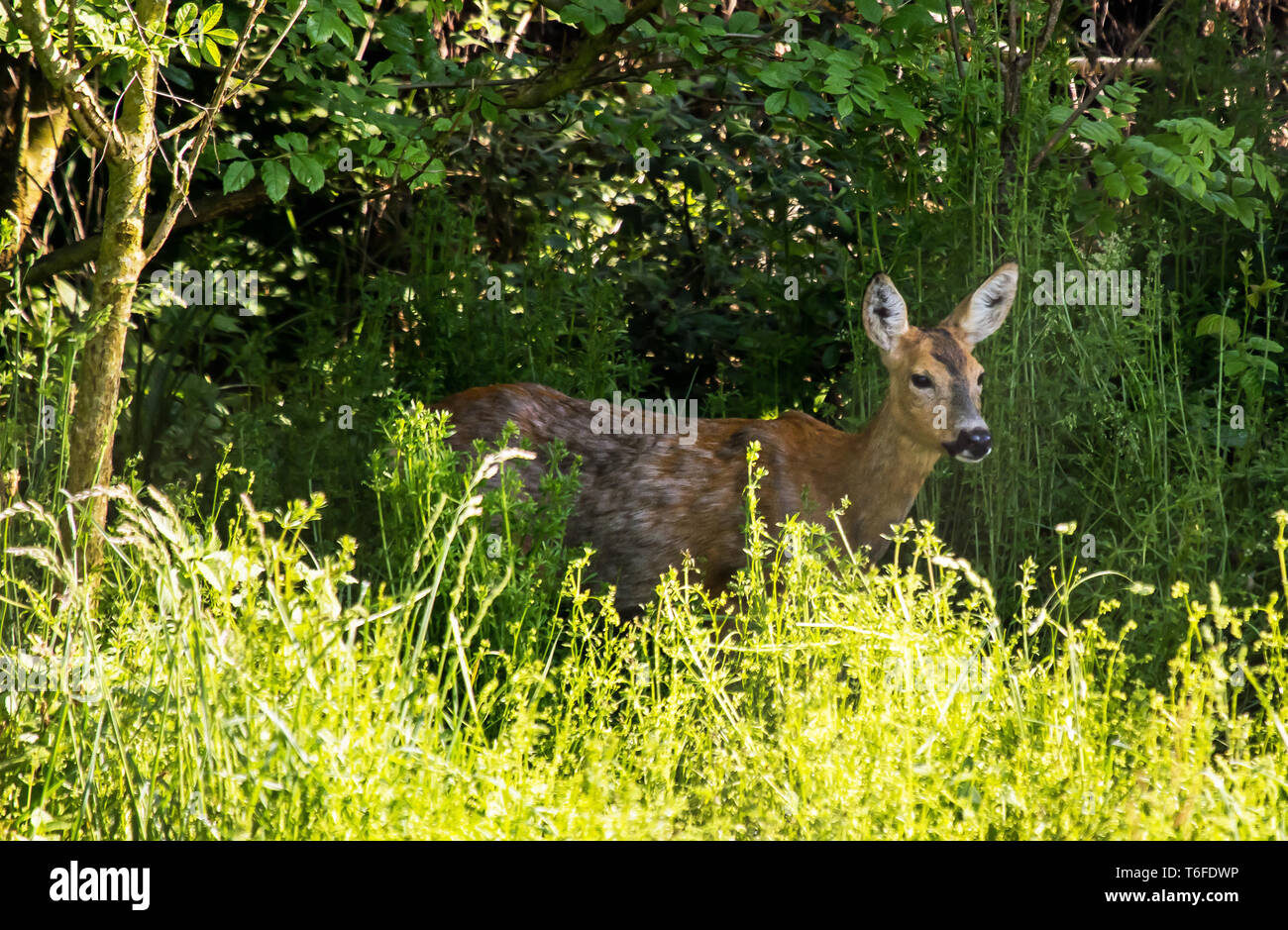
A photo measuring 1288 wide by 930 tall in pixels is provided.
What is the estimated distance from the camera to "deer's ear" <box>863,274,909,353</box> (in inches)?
197

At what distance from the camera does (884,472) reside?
506 centimetres

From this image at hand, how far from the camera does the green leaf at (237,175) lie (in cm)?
483

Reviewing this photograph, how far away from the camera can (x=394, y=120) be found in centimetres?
532

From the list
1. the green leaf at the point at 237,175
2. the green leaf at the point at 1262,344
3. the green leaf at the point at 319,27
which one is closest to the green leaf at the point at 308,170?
the green leaf at the point at 237,175

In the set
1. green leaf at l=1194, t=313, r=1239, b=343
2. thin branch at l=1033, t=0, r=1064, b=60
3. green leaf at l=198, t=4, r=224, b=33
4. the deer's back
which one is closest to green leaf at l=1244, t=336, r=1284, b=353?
green leaf at l=1194, t=313, r=1239, b=343

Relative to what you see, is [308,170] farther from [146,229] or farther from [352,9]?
[146,229]

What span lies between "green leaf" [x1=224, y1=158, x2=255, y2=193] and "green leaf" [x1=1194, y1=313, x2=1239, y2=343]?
3.64 meters

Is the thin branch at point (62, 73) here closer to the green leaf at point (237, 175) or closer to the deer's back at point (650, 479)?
the green leaf at point (237, 175)

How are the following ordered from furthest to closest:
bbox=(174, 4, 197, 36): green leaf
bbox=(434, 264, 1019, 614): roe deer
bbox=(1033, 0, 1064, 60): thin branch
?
1. bbox=(1033, 0, 1064, 60): thin branch
2. bbox=(434, 264, 1019, 614): roe deer
3. bbox=(174, 4, 197, 36): green leaf

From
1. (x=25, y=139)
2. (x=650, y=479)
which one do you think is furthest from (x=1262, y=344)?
(x=25, y=139)

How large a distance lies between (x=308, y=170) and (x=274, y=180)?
149 millimetres

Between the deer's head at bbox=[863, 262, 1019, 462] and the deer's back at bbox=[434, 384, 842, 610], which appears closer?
the deer's head at bbox=[863, 262, 1019, 462]

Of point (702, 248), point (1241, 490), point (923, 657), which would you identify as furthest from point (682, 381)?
point (923, 657)

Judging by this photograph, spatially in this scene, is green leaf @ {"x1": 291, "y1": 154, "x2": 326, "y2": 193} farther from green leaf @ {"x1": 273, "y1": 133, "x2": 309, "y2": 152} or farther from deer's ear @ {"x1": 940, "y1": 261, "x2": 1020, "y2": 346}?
deer's ear @ {"x1": 940, "y1": 261, "x2": 1020, "y2": 346}
